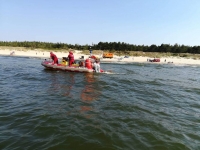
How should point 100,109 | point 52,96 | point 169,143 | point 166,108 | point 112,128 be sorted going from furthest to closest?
point 52,96 → point 166,108 → point 100,109 → point 112,128 → point 169,143

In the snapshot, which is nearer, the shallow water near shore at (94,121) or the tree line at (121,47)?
the shallow water near shore at (94,121)

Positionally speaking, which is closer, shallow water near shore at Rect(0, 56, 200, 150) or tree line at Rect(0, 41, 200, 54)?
shallow water near shore at Rect(0, 56, 200, 150)

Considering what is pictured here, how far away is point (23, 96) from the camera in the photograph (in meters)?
10.7

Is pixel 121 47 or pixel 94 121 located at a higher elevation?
pixel 121 47

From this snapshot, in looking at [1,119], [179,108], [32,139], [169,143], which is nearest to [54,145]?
[32,139]

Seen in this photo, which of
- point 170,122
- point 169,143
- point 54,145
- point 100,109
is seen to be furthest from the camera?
point 100,109

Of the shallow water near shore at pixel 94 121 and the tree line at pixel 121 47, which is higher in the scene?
the tree line at pixel 121 47

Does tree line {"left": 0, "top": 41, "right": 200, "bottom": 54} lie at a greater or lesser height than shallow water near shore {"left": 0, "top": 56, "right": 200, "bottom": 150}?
greater

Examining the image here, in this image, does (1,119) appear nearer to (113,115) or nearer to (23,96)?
(23,96)

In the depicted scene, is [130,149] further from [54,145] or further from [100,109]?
[100,109]

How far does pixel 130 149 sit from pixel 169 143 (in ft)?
4.84

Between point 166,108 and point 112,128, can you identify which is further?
point 166,108

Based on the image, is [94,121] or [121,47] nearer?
[94,121]

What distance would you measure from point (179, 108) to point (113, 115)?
13.4 feet
